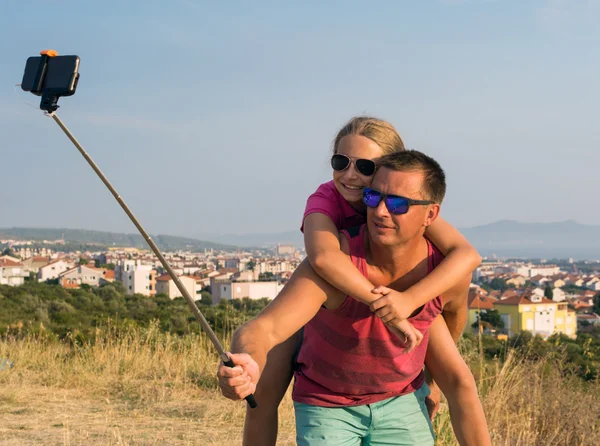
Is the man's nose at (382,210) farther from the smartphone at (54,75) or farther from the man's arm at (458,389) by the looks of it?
the smartphone at (54,75)

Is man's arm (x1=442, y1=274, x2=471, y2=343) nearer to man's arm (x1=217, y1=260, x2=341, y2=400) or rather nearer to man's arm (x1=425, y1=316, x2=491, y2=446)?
man's arm (x1=425, y1=316, x2=491, y2=446)

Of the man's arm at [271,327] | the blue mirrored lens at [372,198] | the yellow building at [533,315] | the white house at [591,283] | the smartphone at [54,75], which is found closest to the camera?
the smartphone at [54,75]

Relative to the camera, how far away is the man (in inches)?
118

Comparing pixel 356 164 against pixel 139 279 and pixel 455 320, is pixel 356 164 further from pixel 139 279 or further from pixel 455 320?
pixel 139 279

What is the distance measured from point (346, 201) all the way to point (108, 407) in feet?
13.7

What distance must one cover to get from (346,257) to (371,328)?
0.33 m

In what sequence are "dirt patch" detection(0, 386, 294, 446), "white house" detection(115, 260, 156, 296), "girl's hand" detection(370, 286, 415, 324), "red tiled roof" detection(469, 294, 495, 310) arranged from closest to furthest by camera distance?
"girl's hand" detection(370, 286, 415, 324), "dirt patch" detection(0, 386, 294, 446), "red tiled roof" detection(469, 294, 495, 310), "white house" detection(115, 260, 156, 296)

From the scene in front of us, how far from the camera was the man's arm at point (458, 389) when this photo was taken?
343cm

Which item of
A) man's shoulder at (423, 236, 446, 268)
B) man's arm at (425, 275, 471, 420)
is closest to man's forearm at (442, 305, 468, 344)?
man's arm at (425, 275, 471, 420)

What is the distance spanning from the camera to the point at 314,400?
315cm

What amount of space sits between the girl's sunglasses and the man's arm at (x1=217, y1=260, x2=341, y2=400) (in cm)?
51

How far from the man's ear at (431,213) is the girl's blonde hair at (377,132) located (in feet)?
1.26

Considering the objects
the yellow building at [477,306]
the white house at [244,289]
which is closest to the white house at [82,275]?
the white house at [244,289]

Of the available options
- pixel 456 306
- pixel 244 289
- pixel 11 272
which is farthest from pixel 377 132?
pixel 11 272
